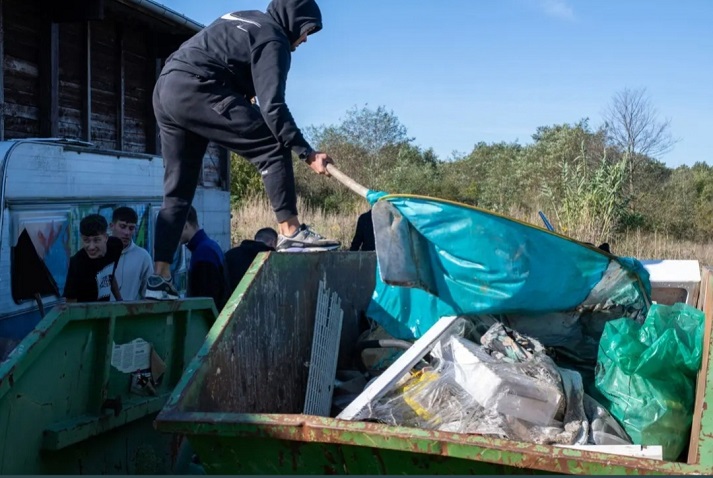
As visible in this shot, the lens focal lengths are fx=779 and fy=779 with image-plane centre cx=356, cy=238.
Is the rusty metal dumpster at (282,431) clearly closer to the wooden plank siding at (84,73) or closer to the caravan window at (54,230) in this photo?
the caravan window at (54,230)

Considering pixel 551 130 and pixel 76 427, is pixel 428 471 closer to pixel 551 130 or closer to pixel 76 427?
pixel 76 427

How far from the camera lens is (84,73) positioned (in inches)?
399

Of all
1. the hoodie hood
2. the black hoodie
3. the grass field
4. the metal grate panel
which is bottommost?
the grass field

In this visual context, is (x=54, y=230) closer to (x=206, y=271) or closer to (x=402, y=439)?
(x=206, y=271)

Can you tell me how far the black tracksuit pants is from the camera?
404 cm

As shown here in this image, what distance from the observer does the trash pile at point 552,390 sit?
2.83 metres

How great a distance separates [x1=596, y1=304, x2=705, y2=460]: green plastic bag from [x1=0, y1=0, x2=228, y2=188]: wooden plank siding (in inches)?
292

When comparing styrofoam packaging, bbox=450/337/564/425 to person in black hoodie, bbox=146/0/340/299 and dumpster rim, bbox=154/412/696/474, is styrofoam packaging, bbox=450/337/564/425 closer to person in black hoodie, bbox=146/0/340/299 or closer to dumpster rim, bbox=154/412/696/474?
dumpster rim, bbox=154/412/696/474

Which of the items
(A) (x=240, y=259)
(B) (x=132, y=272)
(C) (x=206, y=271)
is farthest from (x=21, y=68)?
(C) (x=206, y=271)

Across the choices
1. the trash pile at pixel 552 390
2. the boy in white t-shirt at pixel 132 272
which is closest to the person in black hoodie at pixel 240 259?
the boy in white t-shirt at pixel 132 272

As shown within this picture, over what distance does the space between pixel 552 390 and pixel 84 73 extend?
886cm

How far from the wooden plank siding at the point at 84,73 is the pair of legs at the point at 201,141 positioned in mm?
5097

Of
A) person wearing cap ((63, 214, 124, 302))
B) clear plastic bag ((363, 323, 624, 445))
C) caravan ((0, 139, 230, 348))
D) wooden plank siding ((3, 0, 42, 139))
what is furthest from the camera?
wooden plank siding ((3, 0, 42, 139))

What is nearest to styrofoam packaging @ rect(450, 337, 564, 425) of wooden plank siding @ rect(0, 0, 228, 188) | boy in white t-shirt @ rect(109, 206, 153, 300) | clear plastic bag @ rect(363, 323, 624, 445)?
clear plastic bag @ rect(363, 323, 624, 445)
